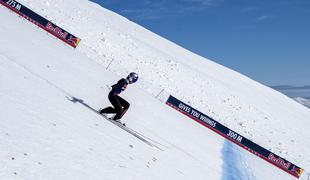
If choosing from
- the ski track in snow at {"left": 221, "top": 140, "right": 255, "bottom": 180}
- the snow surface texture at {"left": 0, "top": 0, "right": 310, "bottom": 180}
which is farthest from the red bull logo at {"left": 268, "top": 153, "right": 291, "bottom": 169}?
the ski track in snow at {"left": 221, "top": 140, "right": 255, "bottom": 180}

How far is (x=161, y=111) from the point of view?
19.7 metres

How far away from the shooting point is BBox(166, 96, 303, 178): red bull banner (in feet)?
63.5

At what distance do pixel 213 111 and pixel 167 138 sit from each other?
64.9 feet

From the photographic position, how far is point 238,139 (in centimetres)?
2100

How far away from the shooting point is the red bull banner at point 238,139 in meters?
19.4

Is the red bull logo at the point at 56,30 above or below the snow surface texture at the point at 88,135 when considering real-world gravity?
above

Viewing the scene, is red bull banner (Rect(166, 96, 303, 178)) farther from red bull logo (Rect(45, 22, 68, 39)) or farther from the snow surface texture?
red bull logo (Rect(45, 22, 68, 39))

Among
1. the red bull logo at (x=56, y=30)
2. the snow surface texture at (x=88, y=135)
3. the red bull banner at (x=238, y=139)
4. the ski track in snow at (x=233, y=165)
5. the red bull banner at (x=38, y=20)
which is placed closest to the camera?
the snow surface texture at (x=88, y=135)

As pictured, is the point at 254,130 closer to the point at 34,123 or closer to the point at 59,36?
the point at 59,36

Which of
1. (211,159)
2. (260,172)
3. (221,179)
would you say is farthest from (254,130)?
(221,179)

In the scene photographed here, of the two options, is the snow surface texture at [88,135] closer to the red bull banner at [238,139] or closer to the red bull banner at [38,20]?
the red bull banner at [238,139]

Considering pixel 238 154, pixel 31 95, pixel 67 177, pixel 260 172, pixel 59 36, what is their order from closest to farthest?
pixel 67 177 → pixel 31 95 → pixel 260 172 → pixel 238 154 → pixel 59 36

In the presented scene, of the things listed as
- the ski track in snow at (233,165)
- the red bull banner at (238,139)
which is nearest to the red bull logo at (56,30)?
the red bull banner at (238,139)

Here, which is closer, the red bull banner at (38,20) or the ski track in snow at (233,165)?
the ski track in snow at (233,165)
